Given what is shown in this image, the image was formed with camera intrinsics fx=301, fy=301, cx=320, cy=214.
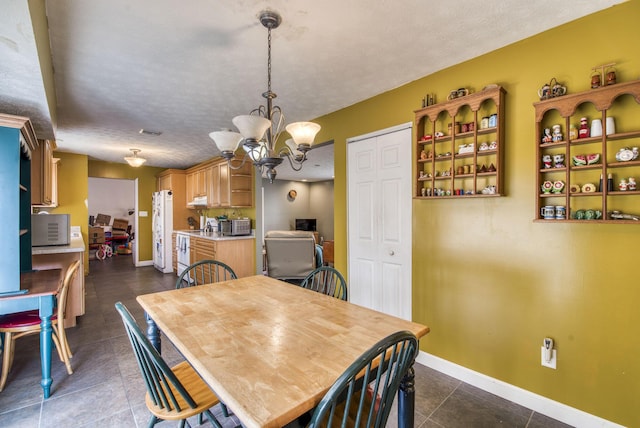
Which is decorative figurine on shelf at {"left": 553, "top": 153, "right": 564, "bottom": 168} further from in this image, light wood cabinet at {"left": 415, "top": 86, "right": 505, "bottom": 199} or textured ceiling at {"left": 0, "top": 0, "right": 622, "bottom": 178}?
textured ceiling at {"left": 0, "top": 0, "right": 622, "bottom": 178}

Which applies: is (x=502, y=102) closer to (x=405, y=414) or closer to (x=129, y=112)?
(x=405, y=414)

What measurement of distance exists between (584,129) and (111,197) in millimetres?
11900

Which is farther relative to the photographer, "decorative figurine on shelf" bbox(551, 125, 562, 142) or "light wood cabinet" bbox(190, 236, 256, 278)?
"light wood cabinet" bbox(190, 236, 256, 278)

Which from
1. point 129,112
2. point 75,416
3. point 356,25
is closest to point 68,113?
point 129,112

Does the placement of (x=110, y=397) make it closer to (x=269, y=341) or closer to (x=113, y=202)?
(x=269, y=341)

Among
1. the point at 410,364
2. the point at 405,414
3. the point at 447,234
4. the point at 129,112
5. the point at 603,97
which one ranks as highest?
the point at 129,112

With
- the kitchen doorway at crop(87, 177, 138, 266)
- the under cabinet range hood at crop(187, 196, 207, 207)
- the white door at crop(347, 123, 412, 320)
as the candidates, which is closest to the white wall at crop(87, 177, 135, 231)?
the kitchen doorway at crop(87, 177, 138, 266)

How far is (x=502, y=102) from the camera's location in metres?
2.07

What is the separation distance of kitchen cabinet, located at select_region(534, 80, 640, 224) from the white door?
97cm

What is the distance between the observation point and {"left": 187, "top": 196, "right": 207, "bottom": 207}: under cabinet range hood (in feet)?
19.4

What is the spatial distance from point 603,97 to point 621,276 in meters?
0.99

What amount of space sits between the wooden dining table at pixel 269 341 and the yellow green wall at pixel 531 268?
1065 millimetres

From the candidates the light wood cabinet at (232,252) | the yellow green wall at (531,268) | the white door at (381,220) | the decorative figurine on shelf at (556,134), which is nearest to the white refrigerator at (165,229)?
the light wood cabinet at (232,252)

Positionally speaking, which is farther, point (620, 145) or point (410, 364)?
point (620, 145)
